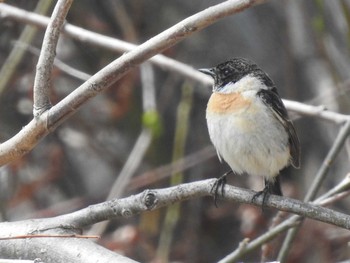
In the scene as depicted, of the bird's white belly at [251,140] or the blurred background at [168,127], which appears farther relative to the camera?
the blurred background at [168,127]

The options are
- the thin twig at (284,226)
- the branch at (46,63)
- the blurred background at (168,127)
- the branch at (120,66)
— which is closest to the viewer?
the branch at (120,66)

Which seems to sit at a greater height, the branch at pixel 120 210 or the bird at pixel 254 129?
the bird at pixel 254 129

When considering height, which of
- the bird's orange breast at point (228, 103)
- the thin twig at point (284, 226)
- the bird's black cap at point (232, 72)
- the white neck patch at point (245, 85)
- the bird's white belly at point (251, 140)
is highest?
the bird's black cap at point (232, 72)

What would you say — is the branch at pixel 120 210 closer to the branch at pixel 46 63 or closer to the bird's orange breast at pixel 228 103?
the branch at pixel 46 63

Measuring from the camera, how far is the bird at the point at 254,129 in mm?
4160

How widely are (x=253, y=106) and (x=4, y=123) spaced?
9.65ft

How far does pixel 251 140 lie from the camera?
4.15 m

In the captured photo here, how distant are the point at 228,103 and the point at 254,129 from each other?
0.22 metres

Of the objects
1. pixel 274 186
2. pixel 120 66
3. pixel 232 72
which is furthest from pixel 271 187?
pixel 120 66

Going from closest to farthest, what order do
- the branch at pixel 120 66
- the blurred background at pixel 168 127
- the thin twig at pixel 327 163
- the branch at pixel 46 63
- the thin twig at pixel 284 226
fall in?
the branch at pixel 120 66, the branch at pixel 46 63, the thin twig at pixel 284 226, the thin twig at pixel 327 163, the blurred background at pixel 168 127

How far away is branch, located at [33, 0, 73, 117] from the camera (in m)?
3.10

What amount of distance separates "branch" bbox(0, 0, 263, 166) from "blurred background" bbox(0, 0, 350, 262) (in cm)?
313

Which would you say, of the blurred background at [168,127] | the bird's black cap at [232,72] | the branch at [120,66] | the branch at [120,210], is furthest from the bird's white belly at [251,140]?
the blurred background at [168,127]

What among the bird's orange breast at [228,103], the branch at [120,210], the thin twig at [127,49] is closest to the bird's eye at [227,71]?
the bird's orange breast at [228,103]
